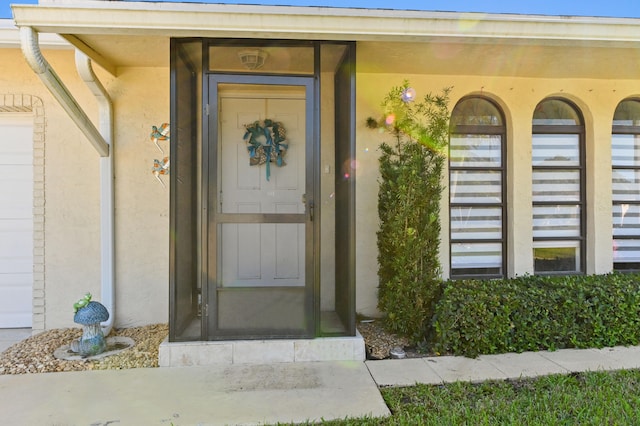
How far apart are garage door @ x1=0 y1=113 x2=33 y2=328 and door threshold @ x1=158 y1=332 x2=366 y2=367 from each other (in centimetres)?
212

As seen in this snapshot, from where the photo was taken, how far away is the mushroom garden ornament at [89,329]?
334 centimetres

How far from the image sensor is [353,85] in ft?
10.8

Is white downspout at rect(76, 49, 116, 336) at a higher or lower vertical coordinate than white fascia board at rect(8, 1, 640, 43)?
lower

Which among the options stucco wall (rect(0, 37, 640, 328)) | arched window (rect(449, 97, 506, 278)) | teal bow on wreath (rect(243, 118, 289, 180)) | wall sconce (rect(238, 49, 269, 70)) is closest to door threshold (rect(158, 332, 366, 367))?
stucco wall (rect(0, 37, 640, 328))

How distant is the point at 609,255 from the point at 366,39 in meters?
3.79

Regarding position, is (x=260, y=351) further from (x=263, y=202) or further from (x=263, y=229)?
(x=263, y=202)

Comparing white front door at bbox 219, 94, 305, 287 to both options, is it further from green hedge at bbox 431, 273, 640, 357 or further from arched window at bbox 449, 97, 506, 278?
arched window at bbox 449, 97, 506, 278

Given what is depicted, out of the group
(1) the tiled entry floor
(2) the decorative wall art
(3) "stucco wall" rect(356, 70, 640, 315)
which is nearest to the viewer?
(1) the tiled entry floor

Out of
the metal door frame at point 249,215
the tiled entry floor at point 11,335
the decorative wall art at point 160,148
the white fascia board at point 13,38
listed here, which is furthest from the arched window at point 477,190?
the tiled entry floor at point 11,335

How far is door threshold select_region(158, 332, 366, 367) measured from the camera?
313cm

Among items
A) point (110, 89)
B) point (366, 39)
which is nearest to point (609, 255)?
point (366, 39)

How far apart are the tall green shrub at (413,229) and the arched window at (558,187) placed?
157cm

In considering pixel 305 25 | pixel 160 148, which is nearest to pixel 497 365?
pixel 305 25

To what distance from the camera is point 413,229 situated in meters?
3.48
